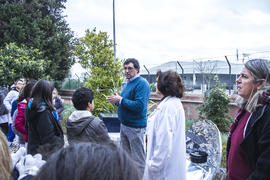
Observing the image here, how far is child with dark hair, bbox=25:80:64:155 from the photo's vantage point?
2.64 meters

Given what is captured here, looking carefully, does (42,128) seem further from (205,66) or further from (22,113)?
(205,66)

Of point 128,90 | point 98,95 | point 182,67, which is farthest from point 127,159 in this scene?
point 182,67

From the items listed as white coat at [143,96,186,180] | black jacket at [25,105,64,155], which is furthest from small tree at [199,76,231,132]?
black jacket at [25,105,64,155]

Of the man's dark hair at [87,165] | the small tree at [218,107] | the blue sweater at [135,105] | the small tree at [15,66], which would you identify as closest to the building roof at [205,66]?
the small tree at [218,107]

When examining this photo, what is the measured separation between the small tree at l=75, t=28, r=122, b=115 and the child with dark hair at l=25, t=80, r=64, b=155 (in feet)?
14.4

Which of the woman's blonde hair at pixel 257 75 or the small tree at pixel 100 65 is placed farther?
the small tree at pixel 100 65

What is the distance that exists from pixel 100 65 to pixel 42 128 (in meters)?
5.40

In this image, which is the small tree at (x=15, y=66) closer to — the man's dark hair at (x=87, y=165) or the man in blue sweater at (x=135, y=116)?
the man in blue sweater at (x=135, y=116)

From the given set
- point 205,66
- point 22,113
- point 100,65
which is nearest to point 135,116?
point 22,113

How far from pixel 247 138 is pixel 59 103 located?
5605 mm

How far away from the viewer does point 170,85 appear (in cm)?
248

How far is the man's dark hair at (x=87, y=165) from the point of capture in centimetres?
77

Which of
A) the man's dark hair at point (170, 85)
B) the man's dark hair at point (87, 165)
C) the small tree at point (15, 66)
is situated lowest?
the man's dark hair at point (87, 165)

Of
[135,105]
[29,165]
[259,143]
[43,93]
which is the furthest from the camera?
[135,105]
